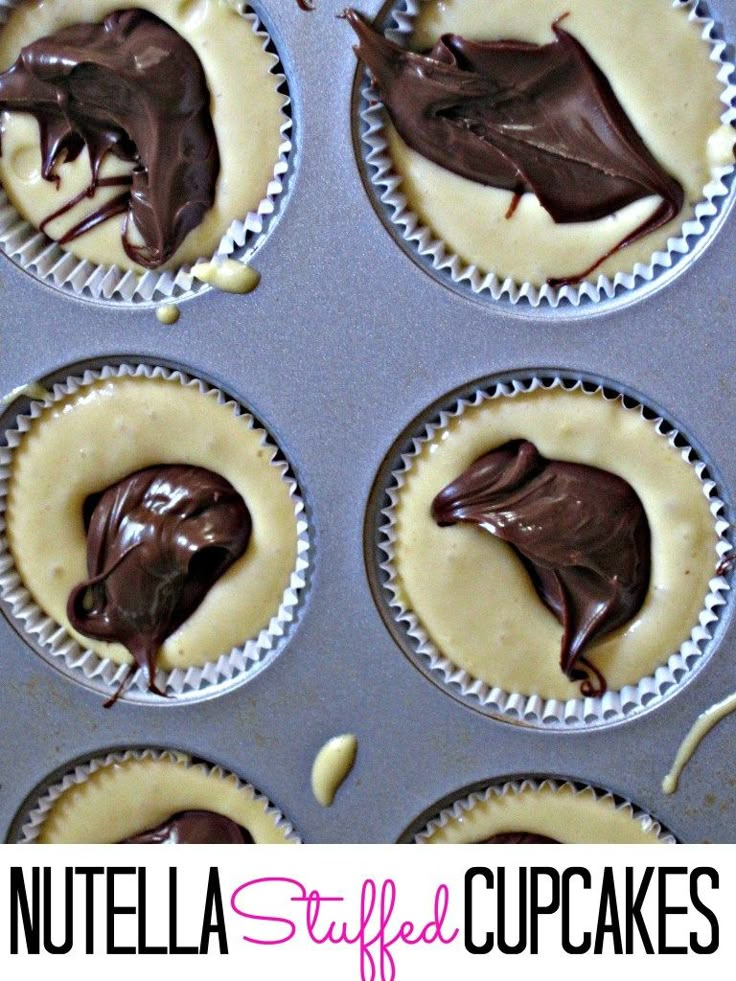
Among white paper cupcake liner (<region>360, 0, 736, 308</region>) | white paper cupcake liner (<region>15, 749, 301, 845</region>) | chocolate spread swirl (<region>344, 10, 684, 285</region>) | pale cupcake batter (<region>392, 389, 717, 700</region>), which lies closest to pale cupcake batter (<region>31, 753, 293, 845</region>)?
white paper cupcake liner (<region>15, 749, 301, 845</region>)

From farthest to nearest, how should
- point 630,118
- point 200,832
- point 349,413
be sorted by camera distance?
point 200,832, point 349,413, point 630,118

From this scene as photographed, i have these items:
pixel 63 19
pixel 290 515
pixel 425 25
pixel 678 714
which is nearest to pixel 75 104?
pixel 63 19

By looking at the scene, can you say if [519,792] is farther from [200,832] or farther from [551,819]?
[200,832]

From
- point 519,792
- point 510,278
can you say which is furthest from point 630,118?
point 519,792

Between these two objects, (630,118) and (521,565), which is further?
(521,565)

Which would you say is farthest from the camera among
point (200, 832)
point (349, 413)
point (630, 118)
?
point (200, 832)

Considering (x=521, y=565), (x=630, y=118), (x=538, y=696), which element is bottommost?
(x=538, y=696)

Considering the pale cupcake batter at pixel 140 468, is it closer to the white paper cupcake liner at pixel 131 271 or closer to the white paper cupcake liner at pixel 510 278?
the white paper cupcake liner at pixel 131 271

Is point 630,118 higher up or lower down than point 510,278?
higher up
